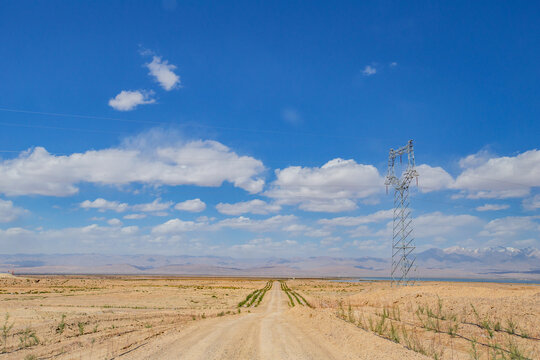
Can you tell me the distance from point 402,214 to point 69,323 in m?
41.7

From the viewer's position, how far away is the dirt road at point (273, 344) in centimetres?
1638

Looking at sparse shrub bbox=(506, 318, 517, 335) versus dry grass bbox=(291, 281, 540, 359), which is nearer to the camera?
dry grass bbox=(291, 281, 540, 359)

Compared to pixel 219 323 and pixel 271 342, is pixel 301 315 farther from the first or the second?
pixel 271 342

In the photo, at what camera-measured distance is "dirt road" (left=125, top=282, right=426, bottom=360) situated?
16.4m

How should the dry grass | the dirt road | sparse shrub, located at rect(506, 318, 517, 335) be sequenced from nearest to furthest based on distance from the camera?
the dirt road, the dry grass, sparse shrub, located at rect(506, 318, 517, 335)

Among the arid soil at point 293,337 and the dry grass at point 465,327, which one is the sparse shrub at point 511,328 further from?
the arid soil at point 293,337

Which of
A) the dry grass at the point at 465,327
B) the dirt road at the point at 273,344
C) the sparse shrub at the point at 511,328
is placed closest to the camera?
the dirt road at the point at 273,344

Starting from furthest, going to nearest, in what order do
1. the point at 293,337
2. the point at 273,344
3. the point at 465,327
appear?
the point at 465,327 → the point at 293,337 → the point at 273,344

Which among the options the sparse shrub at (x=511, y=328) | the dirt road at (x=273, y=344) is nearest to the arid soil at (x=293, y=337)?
the dirt road at (x=273, y=344)

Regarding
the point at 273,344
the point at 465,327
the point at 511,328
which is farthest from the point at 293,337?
the point at 511,328

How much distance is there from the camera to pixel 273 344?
18922mm

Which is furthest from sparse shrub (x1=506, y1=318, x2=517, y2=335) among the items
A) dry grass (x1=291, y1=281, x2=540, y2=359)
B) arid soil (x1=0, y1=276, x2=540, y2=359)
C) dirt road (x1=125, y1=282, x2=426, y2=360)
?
dirt road (x1=125, y1=282, x2=426, y2=360)

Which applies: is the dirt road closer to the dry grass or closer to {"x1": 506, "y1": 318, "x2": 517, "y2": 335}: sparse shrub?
the dry grass

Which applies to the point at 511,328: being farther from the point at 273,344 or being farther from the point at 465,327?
the point at 273,344
